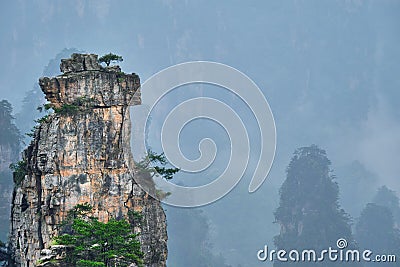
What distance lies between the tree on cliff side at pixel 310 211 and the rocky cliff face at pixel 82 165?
36.9 metres

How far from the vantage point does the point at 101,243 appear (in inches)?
797

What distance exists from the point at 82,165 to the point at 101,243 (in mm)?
3052

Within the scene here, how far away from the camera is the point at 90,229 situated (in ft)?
67.2

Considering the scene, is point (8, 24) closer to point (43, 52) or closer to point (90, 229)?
point (43, 52)

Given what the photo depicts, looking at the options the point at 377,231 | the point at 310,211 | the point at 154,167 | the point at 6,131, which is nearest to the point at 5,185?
the point at 6,131

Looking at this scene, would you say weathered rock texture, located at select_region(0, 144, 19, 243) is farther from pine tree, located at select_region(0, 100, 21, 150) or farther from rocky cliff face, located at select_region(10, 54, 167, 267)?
rocky cliff face, located at select_region(10, 54, 167, 267)

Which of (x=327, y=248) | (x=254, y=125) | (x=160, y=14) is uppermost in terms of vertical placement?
(x=160, y=14)

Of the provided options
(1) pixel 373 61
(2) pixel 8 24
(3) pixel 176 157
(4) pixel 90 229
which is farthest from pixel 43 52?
(4) pixel 90 229

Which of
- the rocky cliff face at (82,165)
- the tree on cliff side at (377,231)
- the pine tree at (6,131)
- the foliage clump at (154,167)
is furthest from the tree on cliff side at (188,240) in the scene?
the rocky cliff face at (82,165)

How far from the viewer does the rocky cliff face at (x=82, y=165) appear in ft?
72.1

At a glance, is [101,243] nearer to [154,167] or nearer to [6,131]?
[154,167]

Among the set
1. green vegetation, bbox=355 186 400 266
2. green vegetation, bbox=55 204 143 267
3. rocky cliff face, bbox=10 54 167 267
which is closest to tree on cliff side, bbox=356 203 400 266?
green vegetation, bbox=355 186 400 266

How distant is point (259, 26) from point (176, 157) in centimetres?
9210

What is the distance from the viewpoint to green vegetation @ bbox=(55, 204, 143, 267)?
66.2ft
